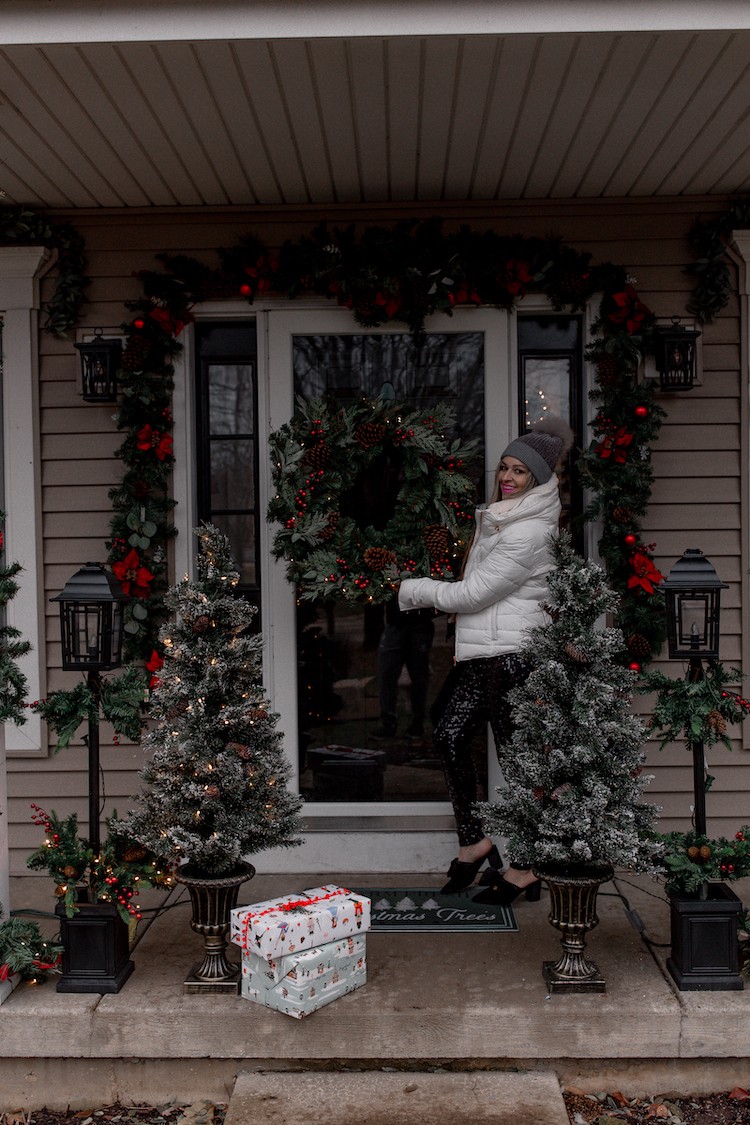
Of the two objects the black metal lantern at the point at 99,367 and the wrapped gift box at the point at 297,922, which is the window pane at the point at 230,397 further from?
the wrapped gift box at the point at 297,922

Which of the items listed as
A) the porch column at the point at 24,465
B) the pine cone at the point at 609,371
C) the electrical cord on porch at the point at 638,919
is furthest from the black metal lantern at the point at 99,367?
the electrical cord on porch at the point at 638,919

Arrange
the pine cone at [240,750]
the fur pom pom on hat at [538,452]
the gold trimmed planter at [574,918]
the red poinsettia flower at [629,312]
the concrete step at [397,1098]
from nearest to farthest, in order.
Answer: the concrete step at [397,1098], the gold trimmed planter at [574,918], the pine cone at [240,750], the fur pom pom on hat at [538,452], the red poinsettia flower at [629,312]

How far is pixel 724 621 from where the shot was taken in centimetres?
414

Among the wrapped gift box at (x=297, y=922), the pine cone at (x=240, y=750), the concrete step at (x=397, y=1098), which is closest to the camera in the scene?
the concrete step at (x=397, y=1098)

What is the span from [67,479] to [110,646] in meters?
1.36

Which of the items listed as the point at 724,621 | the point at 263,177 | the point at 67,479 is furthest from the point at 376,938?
the point at 263,177

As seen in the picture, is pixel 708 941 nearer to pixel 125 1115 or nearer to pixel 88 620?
pixel 125 1115

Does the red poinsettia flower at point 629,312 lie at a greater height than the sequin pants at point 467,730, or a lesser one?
greater

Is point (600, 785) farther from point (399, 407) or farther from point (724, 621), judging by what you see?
point (399, 407)

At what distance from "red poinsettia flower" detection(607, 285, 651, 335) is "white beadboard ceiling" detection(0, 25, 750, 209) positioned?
0.45 meters

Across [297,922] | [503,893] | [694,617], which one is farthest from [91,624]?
[694,617]

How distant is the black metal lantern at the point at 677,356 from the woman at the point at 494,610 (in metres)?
0.67

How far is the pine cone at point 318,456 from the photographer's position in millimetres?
3900

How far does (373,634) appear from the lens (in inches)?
166
